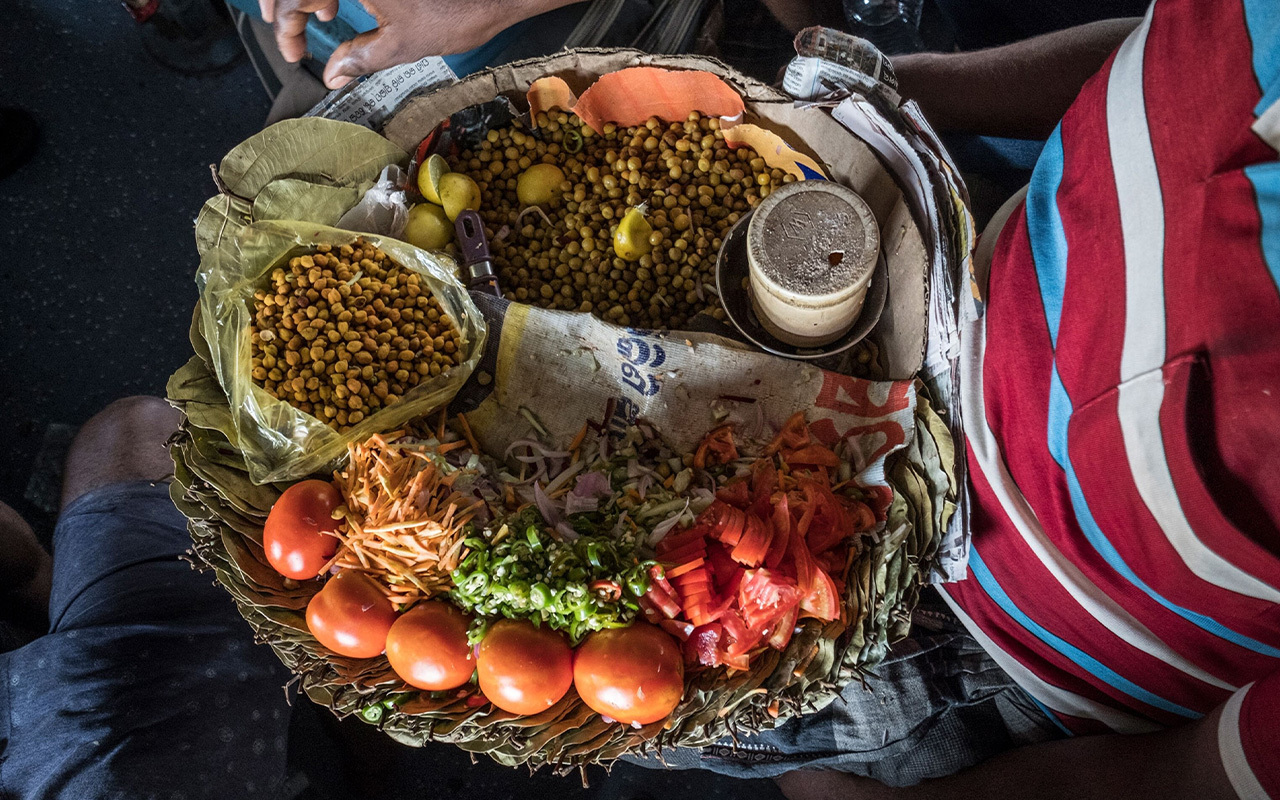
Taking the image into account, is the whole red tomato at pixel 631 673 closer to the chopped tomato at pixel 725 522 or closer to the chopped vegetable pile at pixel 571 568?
the chopped vegetable pile at pixel 571 568

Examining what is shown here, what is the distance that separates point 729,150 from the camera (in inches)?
68.1

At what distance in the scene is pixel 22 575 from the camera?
1.92 m

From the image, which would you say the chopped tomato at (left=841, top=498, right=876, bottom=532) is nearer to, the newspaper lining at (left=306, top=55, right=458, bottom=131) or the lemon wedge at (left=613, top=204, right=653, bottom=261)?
the lemon wedge at (left=613, top=204, right=653, bottom=261)

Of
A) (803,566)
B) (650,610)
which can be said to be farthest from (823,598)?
(650,610)

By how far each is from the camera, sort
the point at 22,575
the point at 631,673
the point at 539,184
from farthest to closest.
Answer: the point at 22,575 → the point at 539,184 → the point at 631,673

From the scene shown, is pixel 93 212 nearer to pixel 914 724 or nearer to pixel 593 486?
pixel 593 486

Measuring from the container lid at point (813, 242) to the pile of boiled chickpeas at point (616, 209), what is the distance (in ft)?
0.83

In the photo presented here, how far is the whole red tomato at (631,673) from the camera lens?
1144 mm

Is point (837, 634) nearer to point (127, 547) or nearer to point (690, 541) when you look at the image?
point (690, 541)

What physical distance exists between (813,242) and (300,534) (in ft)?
3.37

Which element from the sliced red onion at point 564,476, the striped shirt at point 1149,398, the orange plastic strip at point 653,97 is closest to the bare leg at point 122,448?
the sliced red onion at point 564,476

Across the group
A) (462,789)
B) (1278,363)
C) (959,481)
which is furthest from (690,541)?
(462,789)

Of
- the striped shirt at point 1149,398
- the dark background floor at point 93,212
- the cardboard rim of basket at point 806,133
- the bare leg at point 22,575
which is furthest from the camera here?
the dark background floor at point 93,212

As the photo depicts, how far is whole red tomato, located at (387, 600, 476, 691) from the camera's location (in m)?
1.20
